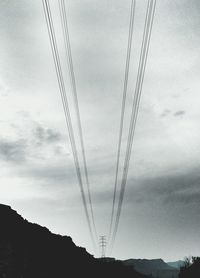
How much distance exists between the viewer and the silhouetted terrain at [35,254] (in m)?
39.2

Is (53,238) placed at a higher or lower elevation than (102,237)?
lower

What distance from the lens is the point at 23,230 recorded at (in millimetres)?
53094

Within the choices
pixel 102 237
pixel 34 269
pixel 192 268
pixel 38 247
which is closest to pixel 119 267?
pixel 102 237

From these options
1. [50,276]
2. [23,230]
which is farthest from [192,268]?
[23,230]

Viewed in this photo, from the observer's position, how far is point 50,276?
4656 centimetres

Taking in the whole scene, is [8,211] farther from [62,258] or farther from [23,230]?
[62,258]

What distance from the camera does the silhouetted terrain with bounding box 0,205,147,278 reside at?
129ft

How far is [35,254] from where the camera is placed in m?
48.5

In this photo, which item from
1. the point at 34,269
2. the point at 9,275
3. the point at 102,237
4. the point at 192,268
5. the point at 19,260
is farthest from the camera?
the point at 102,237

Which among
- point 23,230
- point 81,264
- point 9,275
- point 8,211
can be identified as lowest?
point 9,275

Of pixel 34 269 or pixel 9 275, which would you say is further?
pixel 34 269

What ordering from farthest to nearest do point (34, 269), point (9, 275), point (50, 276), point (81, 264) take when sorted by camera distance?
point (81, 264) → point (50, 276) → point (34, 269) → point (9, 275)

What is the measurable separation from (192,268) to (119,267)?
3636 cm

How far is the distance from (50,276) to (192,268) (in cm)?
2769
